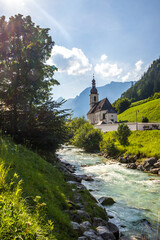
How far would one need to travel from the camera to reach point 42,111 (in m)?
13.8

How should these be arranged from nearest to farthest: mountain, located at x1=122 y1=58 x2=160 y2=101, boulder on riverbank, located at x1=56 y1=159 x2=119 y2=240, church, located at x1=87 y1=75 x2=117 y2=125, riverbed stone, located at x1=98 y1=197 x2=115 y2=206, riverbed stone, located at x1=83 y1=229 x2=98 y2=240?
riverbed stone, located at x1=83 y1=229 x2=98 y2=240
boulder on riverbank, located at x1=56 y1=159 x2=119 y2=240
riverbed stone, located at x1=98 y1=197 x2=115 y2=206
church, located at x1=87 y1=75 x2=117 y2=125
mountain, located at x1=122 y1=58 x2=160 y2=101

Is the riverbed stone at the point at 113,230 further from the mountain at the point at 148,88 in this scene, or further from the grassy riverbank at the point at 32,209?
the mountain at the point at 148,88

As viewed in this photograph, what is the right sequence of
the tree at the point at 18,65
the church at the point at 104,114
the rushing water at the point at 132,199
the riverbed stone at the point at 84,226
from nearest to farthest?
the riverbed stone at the point at 84,226, the rushing water at the point at 132,199, the tree at the point at 18,65, the church at the point at 104,114

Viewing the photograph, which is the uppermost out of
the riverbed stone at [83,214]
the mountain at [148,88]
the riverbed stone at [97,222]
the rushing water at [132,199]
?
the mountain at [148,88]

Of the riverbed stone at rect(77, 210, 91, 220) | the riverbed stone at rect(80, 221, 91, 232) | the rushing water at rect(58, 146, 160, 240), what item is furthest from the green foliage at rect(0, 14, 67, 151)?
the riverbed stone at rect(80, 221, 91, 232)

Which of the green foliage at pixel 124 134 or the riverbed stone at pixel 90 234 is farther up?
the green foliage at pixel 124 134

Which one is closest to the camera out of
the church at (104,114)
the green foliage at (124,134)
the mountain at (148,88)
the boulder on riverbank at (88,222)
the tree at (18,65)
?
the boulder on riverbank at (88,222)

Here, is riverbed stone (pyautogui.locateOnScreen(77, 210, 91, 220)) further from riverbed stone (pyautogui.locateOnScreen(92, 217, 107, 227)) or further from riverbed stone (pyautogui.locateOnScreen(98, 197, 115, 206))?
riverbed stone (pyautogui.locateOnScreen(98, 197, 115, 206))

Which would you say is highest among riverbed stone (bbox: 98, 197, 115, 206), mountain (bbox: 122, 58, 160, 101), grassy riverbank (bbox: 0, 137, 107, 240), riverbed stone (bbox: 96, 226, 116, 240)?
mountain (bbox: 122, 58, 160, 101)

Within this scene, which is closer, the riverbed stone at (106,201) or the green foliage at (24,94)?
the riverbed stone at (106,201)

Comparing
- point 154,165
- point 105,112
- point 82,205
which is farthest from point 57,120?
point 105,112

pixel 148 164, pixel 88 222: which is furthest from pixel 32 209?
pixel 148 164

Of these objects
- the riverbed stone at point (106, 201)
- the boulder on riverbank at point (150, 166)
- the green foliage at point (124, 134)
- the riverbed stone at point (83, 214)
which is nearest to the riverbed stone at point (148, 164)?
the boulder on riverbank at point (150, 166)

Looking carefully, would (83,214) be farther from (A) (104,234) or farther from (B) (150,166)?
(B) (150,166)
